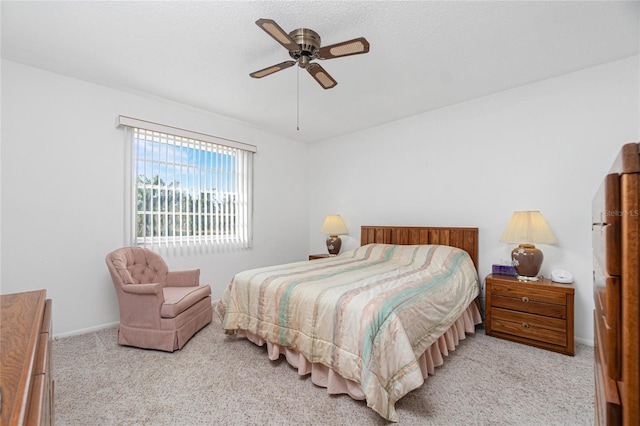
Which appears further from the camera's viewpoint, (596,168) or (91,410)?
(596,168)

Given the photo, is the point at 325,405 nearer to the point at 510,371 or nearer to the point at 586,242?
the point at 510,371

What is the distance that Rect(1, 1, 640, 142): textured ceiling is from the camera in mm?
1939

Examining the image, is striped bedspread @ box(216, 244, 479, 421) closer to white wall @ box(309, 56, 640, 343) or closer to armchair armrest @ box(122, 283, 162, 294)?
armchair armrest @ box(122, 283, 162, 294)

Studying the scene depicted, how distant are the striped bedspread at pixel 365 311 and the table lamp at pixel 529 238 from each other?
47cm

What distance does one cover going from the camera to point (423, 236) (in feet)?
11.9

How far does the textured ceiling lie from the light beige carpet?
2592mm

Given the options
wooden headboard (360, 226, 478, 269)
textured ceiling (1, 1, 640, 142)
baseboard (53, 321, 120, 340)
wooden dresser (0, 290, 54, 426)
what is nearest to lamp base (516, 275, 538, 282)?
wooden headboard (360, 226, 478, 269)

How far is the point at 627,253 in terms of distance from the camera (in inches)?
14.5

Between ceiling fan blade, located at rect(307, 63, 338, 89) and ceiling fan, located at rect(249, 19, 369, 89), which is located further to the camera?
ceiling fan blade, located at rect(307, 63, 338, 89)

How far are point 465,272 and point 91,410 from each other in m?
3.19

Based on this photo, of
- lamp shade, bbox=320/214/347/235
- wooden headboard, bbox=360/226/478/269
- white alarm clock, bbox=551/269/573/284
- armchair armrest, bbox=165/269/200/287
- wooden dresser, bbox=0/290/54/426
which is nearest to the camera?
wooden dresser, bbox=0/290/54/426

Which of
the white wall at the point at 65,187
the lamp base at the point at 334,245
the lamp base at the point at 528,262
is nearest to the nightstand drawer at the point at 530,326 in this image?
the lamp base at the point at 528,262

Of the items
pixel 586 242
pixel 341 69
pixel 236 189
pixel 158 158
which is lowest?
pixel 586 242

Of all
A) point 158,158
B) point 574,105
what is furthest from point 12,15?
point 574,105
